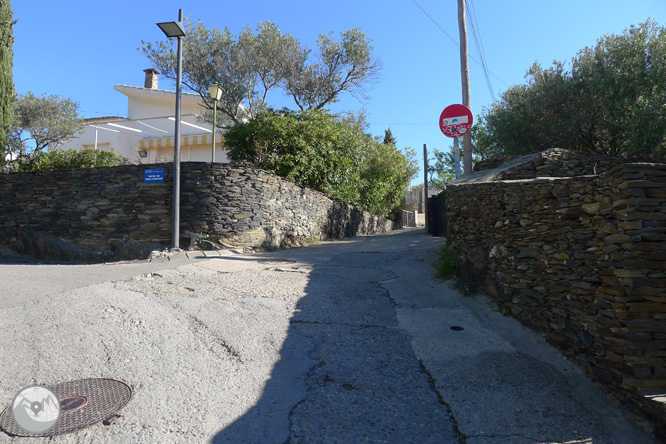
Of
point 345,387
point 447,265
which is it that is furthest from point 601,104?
point 345,387

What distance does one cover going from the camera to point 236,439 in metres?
2.66

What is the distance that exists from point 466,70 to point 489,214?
5608 mm

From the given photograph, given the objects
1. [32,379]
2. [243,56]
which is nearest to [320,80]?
[243,56]

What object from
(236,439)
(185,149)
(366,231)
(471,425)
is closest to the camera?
(236,439)

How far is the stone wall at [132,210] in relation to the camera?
9.74 meters

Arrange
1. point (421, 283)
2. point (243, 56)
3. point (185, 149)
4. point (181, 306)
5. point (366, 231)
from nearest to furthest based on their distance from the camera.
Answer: point (181, 306) < point (421, 283) < point (243, 56) < point (366, 231) < point (185, 149)

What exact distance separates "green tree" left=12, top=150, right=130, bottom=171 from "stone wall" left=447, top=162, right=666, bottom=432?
1432 centimetres

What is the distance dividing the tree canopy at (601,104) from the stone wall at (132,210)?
341 inches

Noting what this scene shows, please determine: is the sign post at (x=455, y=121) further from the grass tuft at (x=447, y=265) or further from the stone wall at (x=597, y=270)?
the stone wall at (x=597, y=270)

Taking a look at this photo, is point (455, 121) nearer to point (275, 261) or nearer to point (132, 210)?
point (275, 261)

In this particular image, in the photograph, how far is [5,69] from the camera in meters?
12.9

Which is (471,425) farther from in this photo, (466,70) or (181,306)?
(466,70)

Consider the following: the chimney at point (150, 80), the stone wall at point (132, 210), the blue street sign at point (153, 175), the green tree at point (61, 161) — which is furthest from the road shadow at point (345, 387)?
the chimney at point (150, 80)

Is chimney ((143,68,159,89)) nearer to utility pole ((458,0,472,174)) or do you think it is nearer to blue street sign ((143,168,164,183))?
blue street sign ((143,168,164,183))
